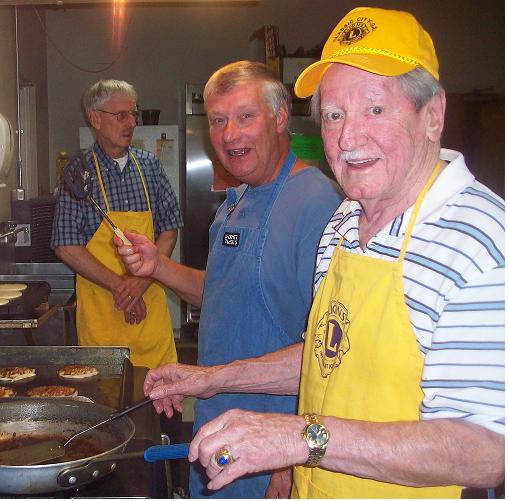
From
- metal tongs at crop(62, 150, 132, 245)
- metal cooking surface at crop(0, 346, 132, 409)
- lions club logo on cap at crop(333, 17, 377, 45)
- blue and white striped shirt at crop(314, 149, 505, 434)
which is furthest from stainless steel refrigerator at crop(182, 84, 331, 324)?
blue and white striped shirt at crop(314, 149, 505, 434)

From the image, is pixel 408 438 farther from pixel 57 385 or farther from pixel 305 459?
pixel 57 385

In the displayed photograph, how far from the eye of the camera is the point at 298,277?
1728 millimetres

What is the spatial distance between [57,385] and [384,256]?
139 cm

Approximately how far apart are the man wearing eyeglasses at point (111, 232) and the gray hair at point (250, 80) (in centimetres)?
123

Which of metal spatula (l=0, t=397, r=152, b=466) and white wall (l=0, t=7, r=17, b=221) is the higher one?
white wall (l=0, t=7, r=17, b=221)

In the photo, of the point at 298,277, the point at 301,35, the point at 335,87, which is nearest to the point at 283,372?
the point at 298,277

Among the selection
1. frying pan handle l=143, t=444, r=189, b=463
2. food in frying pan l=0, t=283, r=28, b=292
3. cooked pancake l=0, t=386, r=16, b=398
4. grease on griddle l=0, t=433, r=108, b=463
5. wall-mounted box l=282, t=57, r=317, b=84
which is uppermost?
wall-mounted box l=282, t=57, r=317, b=84

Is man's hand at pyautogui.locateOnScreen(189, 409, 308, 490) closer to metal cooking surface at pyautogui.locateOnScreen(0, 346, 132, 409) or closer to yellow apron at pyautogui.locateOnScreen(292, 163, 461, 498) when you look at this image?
yellow apron at pyautogui.locateOnScreen(292, 163, 461, 498)

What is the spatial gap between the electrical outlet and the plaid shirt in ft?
2.30

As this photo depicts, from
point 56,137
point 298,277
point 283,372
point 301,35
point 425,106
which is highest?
point 301,35

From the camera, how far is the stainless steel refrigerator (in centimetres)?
514

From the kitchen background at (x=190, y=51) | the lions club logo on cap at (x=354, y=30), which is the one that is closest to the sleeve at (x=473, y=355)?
the lions club logo on cap at (x=354, y=30)

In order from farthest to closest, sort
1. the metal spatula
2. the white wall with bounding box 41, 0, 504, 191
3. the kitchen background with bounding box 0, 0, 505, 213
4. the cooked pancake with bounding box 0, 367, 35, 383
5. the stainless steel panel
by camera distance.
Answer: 1. the white wall with bounding box 41, 0, 504, 191
2. the kitchen background with bounding box 0, 0, 505, 213
3. the stainless steel panel
4. the cooked pancake with bounding box 0, 367, 35, 383
5. the metal spatula

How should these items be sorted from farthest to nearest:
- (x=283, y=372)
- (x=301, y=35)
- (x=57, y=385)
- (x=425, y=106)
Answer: (x=301, y=35), (x=57, y=385), (x=283, y=372), (x=425, y=106)
